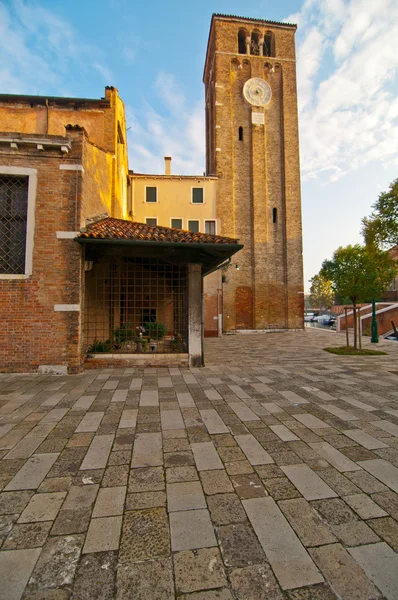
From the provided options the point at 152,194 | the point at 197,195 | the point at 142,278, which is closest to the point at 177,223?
the point at 197,195

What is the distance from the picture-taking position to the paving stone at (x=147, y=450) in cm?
303

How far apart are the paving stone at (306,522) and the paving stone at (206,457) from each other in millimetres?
777

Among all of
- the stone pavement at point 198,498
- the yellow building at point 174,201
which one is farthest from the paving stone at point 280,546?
the yellow building at point 174,201

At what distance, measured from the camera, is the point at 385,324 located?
19.3m

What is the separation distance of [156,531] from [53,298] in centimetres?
606

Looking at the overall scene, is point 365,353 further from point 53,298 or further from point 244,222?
point 244,222

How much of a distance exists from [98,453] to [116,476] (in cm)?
54

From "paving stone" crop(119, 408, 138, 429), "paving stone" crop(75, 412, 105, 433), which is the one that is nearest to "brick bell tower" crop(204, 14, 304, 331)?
"paving stone" crop(119, 408, 138, 429)

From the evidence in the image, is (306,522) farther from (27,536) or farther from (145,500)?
(27,536)

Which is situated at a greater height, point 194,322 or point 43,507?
point 194,322

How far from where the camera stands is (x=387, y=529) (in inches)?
83.0

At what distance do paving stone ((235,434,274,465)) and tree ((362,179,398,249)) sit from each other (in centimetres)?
2390

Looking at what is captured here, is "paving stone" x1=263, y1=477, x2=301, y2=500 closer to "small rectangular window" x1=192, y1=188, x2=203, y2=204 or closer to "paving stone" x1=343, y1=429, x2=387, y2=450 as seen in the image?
"paving stone" x1=343, y1=429, x2=387, y2=450

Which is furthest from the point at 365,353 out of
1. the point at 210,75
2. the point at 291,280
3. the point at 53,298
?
the point at 210,75
